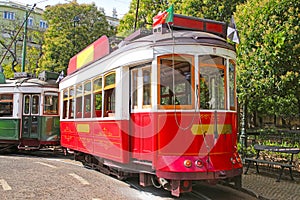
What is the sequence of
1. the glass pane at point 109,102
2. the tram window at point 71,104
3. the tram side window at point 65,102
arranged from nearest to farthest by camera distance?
1. the glass pane at point 109,102
2. the tram window at point 71,104
3. the tram side window at point 65,102

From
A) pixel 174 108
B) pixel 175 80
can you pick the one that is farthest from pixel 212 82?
pixel 174 108

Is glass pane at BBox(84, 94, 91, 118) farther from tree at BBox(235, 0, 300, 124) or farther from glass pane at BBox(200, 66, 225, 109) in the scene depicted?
tree at BBox(235, 0, 300, 124)

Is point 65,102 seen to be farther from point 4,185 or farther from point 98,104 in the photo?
point 4,185

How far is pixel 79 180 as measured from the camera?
7.92 meters

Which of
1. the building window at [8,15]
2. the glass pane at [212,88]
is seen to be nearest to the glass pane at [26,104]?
the glass pane at [212,88]

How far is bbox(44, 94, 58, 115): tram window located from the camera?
41.9ft

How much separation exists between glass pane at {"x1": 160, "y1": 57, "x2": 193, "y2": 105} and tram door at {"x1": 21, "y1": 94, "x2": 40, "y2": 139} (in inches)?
312

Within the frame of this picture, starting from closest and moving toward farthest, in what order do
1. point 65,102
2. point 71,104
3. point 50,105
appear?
point 71,104 → point 65,102 → point 50,105

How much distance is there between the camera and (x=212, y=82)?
21.1 ft

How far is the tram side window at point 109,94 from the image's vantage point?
23.9ft

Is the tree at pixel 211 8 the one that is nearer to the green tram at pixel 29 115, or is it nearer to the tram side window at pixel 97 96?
the green tram at pixel 29 115

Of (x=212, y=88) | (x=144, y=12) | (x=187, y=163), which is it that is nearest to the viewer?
(x=187, y=163)

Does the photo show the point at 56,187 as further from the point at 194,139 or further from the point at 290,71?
the point at 290,71

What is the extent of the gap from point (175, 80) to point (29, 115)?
8170mm
